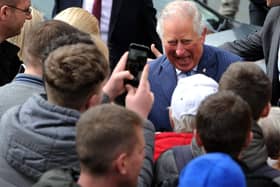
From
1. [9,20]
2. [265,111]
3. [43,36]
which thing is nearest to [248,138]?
[265,111]

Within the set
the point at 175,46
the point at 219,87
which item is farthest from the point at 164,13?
the point at 219,87

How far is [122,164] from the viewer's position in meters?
2.41

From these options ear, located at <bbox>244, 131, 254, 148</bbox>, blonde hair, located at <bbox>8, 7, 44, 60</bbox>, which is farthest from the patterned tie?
ear, located at <bbox>244, 131, 254, 148</bbox>

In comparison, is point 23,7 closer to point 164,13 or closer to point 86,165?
point 164,13

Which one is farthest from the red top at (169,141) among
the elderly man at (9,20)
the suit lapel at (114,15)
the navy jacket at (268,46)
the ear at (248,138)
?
the suit lapel at (114,15)

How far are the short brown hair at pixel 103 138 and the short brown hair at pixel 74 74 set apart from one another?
256 millimetres

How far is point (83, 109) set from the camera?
2779 mm

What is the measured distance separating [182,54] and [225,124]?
52.7 inches

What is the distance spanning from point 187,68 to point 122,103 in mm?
902

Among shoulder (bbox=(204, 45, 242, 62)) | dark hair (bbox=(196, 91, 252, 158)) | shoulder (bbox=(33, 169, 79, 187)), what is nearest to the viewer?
shoulder (bbox=(33, 169, 79, 187))

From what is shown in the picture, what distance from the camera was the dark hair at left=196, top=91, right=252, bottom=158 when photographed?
2623 mm

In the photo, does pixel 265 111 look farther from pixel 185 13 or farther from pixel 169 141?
Answer: pixel 185 13

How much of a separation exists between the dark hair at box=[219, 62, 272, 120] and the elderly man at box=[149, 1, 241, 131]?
897 mm

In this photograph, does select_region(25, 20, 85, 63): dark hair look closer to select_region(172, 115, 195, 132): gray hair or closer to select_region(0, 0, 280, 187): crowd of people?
select_region(0, 0, 280, 187): crowd of people
